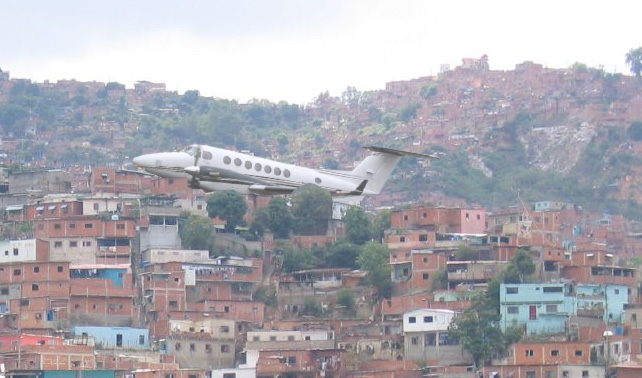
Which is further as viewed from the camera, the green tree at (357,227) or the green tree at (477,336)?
the green tree at (357,227)

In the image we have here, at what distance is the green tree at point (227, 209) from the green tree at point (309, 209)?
210 centimetres

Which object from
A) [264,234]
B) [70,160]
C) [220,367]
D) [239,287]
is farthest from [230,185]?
[70,160]

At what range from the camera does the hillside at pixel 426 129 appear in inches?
5039

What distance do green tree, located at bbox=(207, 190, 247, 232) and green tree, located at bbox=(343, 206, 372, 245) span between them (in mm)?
4205

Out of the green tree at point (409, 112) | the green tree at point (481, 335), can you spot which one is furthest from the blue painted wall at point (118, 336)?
the green tree at point (409, 112)

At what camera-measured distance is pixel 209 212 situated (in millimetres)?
87312

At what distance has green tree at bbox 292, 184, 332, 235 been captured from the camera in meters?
87.8

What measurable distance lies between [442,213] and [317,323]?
12.0 metres

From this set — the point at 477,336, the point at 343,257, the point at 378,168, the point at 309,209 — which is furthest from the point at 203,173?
the point at 309,209

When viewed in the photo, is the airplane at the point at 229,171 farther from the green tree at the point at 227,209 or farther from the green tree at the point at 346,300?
the green tree at the point at 227,209

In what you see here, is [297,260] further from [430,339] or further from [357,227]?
[430,339]

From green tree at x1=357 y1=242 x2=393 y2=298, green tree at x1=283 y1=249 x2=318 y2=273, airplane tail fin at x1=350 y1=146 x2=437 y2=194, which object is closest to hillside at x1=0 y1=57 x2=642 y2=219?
green tree at x1=283 y1=249 x2=318 y2=273

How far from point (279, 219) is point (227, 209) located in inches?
82.0

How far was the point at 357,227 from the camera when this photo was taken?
88062mm
